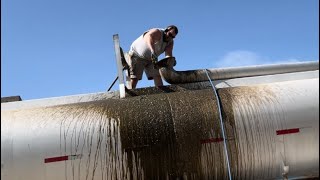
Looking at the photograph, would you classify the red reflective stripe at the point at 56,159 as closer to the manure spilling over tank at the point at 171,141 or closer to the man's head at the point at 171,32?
the manure spilling over tank at the point at 171,141

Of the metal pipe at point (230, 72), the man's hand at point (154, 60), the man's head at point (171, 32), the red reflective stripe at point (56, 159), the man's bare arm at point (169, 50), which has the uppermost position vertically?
the man's head at point (171, 32)

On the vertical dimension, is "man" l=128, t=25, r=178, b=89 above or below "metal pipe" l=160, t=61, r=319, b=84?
above

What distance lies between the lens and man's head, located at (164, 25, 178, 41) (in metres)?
6.07

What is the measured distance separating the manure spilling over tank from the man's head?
161 centimetres

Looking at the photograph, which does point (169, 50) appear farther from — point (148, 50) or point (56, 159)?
point (56, 159)

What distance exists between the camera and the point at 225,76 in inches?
218

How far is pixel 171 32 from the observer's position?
239 inches

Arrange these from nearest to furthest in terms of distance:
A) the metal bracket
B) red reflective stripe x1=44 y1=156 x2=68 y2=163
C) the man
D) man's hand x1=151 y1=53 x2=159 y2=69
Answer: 1. red reflective stripe x1=44 y1=156 x2=68 y2=163
2. the metal bracket
3. man's hand x1=151 y1=53 x2=159 y2=69
4. the man

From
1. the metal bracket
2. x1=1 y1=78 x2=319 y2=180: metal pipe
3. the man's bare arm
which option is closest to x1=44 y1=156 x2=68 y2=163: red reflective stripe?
x1=1 y1=78 x2=319 y2=180: metal pipe

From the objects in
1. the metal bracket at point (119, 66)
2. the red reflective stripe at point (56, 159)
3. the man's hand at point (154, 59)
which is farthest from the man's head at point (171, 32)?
the red reflective stripe at point (56, 159)

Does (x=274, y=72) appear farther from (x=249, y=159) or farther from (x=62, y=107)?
(x=62, y=107)

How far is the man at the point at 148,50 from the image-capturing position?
19.6 feet

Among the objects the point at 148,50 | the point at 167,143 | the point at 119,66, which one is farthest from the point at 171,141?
the point at 148,50

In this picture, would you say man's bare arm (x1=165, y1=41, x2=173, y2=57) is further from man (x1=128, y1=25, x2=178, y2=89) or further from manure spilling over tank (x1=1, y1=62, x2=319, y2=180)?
manure spilling over tank (x1=1, y1=62, x2=319, y2=180)
